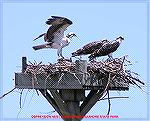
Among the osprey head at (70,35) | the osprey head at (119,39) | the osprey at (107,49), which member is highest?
the osprey head at (70,35)

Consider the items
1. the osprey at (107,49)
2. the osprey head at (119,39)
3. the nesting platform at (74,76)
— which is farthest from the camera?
the osprey head at (119,39)

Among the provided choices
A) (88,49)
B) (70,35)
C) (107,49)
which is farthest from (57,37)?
(107,49)

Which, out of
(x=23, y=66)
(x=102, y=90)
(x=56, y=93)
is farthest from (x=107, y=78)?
(x=23, y=66)

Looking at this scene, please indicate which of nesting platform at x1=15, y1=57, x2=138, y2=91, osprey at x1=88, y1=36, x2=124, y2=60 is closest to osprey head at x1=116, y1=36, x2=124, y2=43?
osprey at x1=88, y1=36, x2=124, y2=60

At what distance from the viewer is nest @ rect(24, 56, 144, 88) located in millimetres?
6363

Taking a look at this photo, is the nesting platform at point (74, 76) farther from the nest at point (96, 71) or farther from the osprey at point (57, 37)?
the osprey at point (57, 37)

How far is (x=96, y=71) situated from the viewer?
254 inches

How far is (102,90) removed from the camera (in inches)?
257

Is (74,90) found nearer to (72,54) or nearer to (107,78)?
(107,78)

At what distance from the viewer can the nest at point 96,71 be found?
636 centimetres

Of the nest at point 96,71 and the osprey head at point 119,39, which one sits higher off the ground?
the osprey head at point 119,39

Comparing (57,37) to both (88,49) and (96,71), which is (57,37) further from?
(96,71)

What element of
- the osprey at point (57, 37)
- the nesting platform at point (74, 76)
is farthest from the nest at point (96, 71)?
the osprey at point (57, 37)

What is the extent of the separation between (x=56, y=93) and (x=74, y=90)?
0.26 metres
